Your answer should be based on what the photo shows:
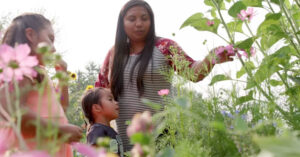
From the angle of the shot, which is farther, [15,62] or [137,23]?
[137,23]

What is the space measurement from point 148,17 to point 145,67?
322 millimetres

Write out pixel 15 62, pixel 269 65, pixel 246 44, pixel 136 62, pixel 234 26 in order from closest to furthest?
pixel 15 62
pixel 269 65
pixel 246 44
pixel 234 26
pixel 136 62

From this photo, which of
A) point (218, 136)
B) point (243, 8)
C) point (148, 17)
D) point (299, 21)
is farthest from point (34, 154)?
point (148, 17)

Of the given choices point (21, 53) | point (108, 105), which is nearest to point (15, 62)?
point (21, 53)

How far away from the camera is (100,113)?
7.06 feet

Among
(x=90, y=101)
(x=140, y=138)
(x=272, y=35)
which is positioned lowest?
(x=90, y=101)

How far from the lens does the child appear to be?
196 centimetres

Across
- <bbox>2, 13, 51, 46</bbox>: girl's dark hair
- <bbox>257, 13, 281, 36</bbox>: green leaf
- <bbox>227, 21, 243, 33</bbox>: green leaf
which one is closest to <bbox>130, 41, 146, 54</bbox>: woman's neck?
<bbox>2, 13, 51, 46</bbox>: girl's dark hair

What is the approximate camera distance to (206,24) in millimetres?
1180

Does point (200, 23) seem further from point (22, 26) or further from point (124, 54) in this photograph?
point (124, 54)

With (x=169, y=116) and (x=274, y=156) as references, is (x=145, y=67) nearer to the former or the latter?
(x=169, y=116)

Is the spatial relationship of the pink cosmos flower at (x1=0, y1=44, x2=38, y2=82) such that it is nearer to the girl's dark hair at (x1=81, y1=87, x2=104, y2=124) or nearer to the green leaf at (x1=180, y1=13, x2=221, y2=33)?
the green leaf at (x1=180, y1=13, x2=221, y2=33)

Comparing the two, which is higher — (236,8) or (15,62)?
(236,8)

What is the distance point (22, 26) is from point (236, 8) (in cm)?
82
